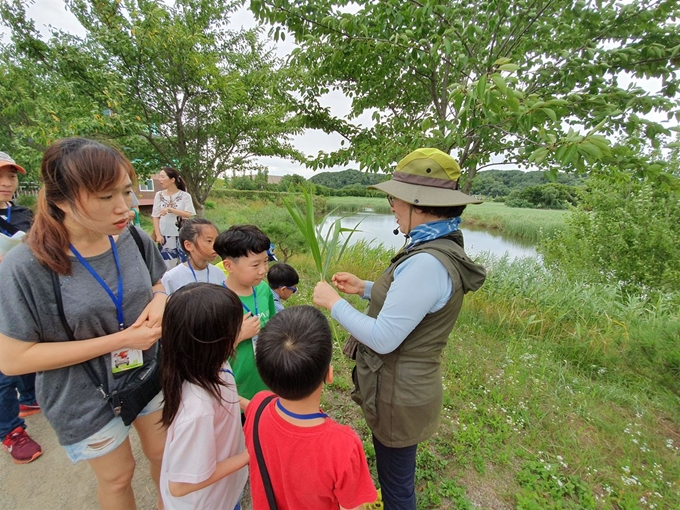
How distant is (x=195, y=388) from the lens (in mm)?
1090

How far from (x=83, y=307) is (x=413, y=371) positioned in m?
1.35

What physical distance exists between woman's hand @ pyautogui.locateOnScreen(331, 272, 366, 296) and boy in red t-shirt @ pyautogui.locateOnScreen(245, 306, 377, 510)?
73 centimetres

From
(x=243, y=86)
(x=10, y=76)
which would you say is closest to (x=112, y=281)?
(x=243, y=86)

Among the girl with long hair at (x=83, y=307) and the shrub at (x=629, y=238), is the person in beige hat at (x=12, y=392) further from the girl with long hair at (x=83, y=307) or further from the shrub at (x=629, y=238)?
the shrub at (x=629, y=238)

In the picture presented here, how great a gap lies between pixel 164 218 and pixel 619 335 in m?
6.17

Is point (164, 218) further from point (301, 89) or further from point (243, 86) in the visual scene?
point (243, 86)

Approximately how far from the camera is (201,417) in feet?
3.36

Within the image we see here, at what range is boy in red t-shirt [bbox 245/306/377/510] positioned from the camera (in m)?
0.94

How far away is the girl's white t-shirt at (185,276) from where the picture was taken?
217 cm

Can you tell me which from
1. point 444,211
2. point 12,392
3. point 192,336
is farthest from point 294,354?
point 12,392

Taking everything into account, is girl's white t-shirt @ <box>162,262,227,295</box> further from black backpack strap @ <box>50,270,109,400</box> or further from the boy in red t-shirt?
the boy in red t-shirt

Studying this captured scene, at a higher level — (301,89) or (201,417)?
(301,89)

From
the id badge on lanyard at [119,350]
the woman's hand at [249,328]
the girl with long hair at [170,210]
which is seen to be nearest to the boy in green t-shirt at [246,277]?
the woman's hand at [249,328]

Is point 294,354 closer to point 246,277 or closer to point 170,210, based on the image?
point 246,277
